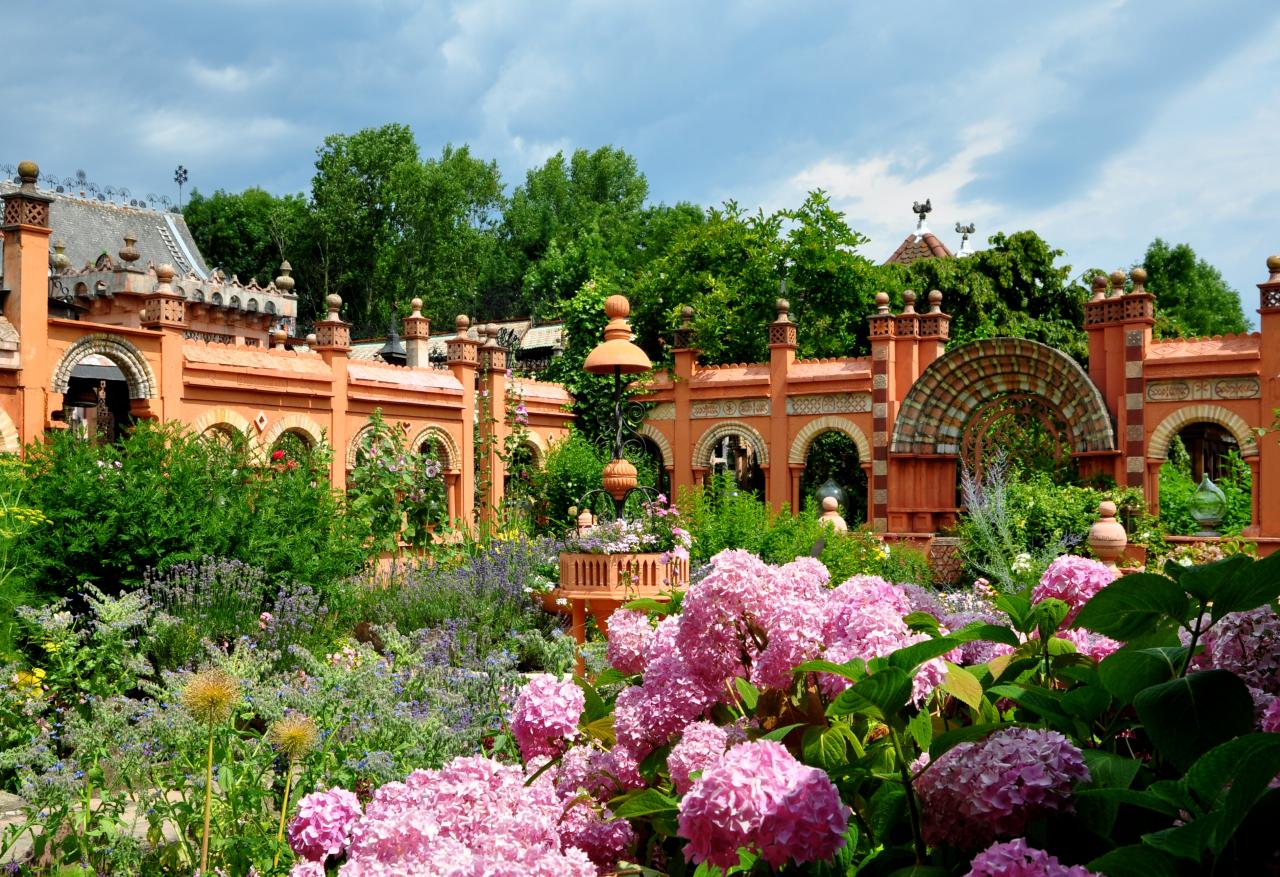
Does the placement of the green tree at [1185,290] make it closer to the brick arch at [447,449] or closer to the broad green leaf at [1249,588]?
the brick arch at [447,449]

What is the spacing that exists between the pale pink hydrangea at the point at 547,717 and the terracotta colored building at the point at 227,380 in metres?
10.3

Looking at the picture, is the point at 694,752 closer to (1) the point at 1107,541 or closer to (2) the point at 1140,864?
(2) the point at 1140,864

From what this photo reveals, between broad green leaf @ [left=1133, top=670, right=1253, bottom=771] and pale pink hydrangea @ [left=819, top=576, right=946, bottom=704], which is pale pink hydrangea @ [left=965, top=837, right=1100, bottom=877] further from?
pale pink hydrangea @ [left=819, top=576, right=946, bottom=704]

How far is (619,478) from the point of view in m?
9.44

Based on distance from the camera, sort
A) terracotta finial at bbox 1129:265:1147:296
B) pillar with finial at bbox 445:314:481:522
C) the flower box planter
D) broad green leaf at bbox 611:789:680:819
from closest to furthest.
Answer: broad green leaf at bbox 611:789:680:819 → the flower box planter → terracotta finial at bbox 1129:265:1147:296 → pillar with finial at bbox 445:314:481:522

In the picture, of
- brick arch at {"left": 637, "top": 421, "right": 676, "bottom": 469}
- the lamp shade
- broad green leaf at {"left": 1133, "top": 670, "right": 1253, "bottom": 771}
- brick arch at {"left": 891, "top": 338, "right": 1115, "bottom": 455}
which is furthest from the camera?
brick arch at {"left": 637, "top": 421, "right": 676, "bottom": 469}

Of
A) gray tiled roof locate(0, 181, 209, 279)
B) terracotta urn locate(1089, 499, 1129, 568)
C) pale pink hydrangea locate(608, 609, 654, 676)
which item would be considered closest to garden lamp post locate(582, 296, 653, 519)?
terracotta urn locate(1089, 499, 1129, 568)

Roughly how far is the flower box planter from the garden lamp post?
978 millimetres

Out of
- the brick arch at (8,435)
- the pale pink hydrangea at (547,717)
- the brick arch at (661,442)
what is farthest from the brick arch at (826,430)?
the pale pink hydrangea at (547,717)

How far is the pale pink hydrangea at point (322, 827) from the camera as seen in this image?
1968 mm

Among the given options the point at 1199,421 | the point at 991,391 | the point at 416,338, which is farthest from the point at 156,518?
the point at 1199,421

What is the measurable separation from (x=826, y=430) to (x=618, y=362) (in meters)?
9.63

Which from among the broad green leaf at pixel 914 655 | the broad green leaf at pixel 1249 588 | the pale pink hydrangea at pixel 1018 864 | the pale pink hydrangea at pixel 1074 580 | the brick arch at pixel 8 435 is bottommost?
the pale pink hydrangea at pixel 1018 864

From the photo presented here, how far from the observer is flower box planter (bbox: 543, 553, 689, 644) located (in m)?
8.46
